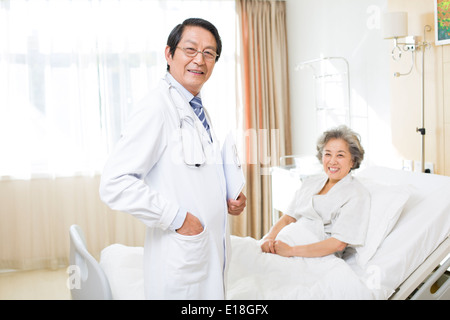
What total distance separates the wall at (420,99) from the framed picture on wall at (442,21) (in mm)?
52

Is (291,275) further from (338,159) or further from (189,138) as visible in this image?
(189,138)

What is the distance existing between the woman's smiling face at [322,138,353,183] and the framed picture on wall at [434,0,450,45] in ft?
3.05

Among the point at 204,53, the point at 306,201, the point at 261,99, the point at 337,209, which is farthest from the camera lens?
the point at 261,99

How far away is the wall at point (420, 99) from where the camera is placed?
8.54ft

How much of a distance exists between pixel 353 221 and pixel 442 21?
4.33ft

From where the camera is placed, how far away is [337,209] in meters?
2.08

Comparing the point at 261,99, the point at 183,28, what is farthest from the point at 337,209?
the point at 261,99

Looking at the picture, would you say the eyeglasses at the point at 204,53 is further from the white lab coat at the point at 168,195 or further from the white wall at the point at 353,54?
the white wall at the point at 353,54

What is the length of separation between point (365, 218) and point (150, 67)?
2.47 meters

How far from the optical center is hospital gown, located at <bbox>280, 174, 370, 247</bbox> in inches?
77.7

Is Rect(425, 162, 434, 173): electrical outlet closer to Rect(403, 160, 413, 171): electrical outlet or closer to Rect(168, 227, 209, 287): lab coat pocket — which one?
Rect(403, 160, 413, 171): electrical outlet

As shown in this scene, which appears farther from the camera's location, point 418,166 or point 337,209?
point 418,166

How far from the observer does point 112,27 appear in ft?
12.4

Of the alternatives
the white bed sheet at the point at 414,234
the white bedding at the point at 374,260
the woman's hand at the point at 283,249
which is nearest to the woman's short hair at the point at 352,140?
the white bedding at the point at 374,260
